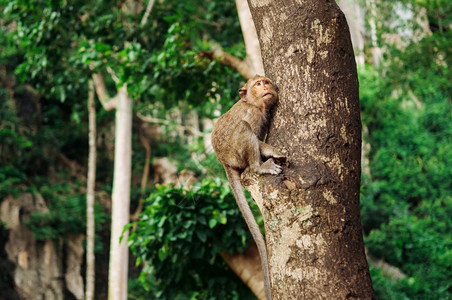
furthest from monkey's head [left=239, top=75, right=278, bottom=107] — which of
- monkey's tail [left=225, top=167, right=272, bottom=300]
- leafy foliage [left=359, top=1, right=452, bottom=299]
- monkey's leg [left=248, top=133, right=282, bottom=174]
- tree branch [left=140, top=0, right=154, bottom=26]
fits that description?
leafy foliage [left=359, top=1, right=452, bottom=299]

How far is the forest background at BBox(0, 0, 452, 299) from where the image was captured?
492 centimetres

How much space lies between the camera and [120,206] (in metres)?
7.53

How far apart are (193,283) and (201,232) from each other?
1.04 m

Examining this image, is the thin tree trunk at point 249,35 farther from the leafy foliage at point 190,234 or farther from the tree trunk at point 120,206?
the tree trunk at point 120,206

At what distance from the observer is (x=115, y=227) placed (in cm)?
740

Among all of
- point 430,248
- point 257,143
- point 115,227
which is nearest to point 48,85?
point 115,227

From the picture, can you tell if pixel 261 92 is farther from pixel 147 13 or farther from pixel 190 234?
pixel 147 13

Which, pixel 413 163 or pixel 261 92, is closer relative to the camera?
pixel 261 92

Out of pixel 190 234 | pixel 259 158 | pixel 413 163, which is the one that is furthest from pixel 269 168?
pixel 413 163

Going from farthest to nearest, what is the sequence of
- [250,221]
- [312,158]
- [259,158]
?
1. [250,221]
2. [259,158]
3. [312,158]

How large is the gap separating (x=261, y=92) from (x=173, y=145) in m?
10.1

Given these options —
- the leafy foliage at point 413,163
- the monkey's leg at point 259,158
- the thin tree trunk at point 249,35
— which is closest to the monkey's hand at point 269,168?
the monkey's leg at point 259,158

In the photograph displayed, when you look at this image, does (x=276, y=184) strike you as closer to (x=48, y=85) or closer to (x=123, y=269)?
(x=123, y=269)

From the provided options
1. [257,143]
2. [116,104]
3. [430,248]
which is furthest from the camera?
[430,248]
